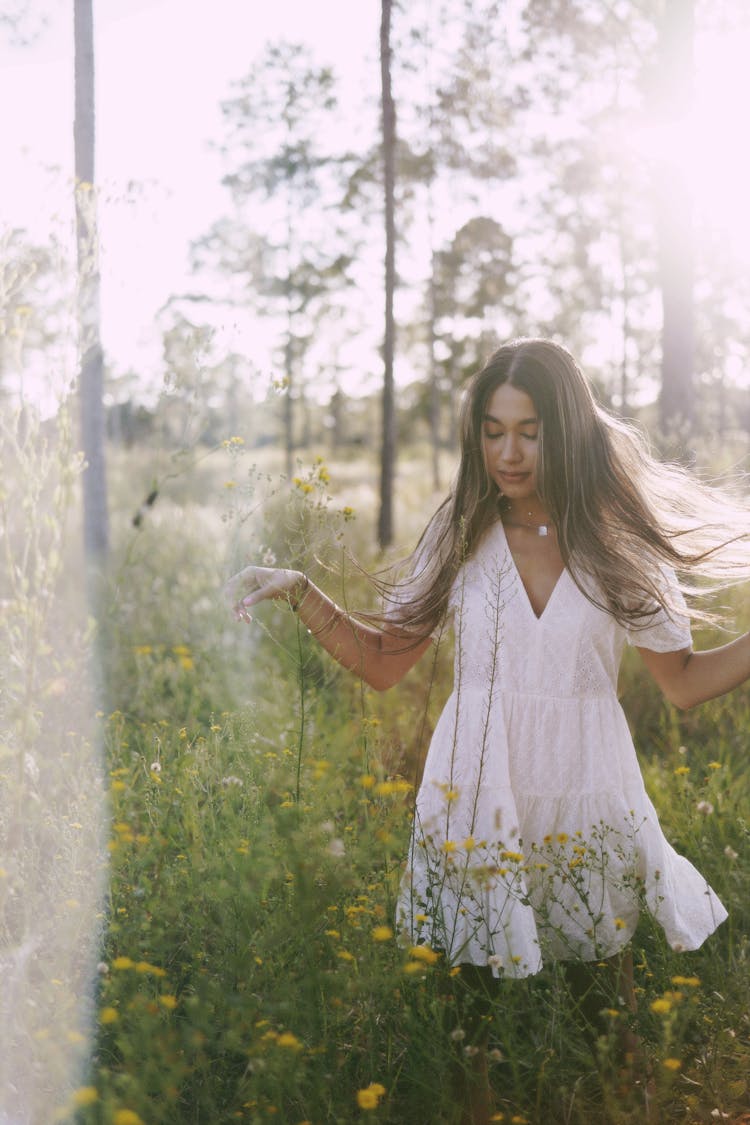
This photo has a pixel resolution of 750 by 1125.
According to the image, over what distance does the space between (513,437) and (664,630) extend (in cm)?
56

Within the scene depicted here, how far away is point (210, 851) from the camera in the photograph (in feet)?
7.70

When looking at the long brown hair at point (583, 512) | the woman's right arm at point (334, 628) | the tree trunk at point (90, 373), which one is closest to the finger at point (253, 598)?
the woman's right arm at point (334, 628)

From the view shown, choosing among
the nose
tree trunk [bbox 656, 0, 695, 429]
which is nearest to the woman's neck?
the nose

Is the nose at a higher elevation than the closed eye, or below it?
below

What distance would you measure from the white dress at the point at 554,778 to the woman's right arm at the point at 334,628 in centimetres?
23

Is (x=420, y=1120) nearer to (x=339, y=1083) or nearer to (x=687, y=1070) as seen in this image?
(x=339, y=1083)

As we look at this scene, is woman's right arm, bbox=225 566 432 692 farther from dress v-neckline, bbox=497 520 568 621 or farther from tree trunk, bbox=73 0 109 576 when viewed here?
tree trunk, bbox=73 0 109 576

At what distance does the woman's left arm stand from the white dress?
45mm

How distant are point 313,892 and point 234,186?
19.5 m

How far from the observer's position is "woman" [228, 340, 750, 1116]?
2.30m

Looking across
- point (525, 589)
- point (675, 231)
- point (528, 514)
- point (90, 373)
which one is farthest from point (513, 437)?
point (675, 231)

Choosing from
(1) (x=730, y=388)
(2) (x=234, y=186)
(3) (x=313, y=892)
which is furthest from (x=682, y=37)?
(1) (x=730, y=388)

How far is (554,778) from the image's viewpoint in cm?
237

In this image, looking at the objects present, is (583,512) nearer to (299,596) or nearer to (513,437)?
(513,437)
